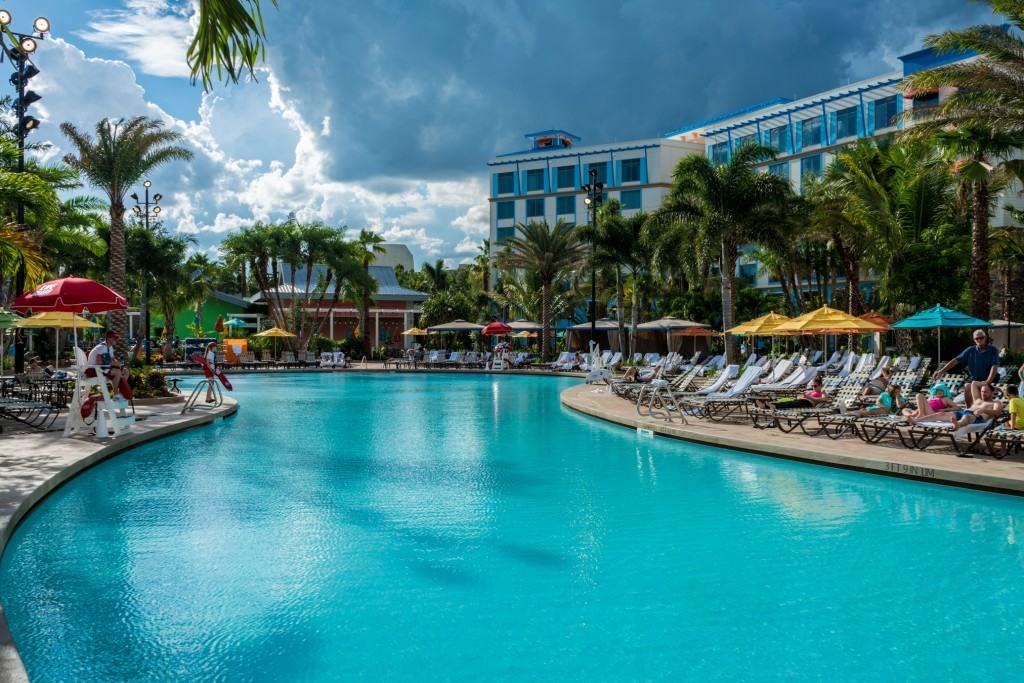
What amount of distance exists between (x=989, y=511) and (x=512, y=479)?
517 centimetres

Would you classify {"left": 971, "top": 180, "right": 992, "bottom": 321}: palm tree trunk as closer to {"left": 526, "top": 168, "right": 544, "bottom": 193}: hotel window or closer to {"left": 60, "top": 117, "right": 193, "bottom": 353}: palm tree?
{"left": 60, "top": 117, "right": 193, "bottom": 353}: palm tree

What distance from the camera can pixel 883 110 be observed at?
1774 inches

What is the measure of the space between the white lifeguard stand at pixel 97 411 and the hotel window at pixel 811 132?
151ft

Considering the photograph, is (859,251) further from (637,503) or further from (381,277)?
(381,277)

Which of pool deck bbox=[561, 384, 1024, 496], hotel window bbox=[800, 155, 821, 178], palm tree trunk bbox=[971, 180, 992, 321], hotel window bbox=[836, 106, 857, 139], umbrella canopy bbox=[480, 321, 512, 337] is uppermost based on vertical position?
hotel window bbox=[836, 106, 857, 139]

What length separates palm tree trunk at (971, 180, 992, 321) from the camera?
18673mm

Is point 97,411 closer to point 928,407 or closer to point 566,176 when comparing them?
point 928,407

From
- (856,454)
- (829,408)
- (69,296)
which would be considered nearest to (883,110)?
(829,408)

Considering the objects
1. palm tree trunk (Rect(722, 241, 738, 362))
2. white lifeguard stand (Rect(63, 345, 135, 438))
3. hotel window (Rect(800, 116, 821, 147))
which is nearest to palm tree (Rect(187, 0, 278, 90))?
white lifeguard stand (Rect(63, 345, 135, 438))

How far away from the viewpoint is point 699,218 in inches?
1115

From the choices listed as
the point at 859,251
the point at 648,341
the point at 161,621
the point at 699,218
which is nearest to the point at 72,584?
the point at 161,621

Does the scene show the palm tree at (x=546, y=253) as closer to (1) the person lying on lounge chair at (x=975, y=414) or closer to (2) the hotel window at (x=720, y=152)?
(2) the hotel window at (x=720, y=152)

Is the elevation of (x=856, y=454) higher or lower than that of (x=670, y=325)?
lower

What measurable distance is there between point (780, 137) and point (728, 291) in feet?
94.5
